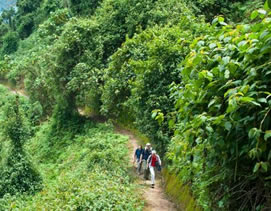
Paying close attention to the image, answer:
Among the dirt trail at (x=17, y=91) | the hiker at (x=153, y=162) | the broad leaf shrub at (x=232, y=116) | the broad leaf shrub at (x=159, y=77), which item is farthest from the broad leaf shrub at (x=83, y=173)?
the dirt trail at (x=17, y=91)

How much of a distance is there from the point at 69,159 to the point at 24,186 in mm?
2730

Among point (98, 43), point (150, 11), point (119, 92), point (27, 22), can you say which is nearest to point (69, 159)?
point (119, 92)

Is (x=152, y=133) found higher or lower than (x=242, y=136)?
lower

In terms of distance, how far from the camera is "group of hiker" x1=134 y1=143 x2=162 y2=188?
11906 mm

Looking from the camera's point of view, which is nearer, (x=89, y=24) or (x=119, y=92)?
(x=119, y=92)

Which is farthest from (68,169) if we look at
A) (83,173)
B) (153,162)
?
(153,162)

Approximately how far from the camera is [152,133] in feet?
41.7

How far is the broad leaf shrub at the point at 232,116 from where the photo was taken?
4.28m

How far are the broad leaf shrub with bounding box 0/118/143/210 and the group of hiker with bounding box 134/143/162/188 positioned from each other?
1.95 ft

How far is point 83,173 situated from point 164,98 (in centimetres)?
387

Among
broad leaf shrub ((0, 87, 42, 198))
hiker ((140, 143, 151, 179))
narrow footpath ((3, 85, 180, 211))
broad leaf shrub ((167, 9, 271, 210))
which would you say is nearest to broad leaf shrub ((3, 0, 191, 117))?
broad leaf shrub ((0, 87, 42, 198))

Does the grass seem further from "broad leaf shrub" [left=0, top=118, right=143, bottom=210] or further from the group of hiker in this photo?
the group of hiker

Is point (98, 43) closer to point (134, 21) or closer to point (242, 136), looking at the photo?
point (134, 21)

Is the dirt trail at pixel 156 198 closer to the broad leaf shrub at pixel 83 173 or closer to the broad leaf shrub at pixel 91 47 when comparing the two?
the broad leaf shrub at pixel 83 173
